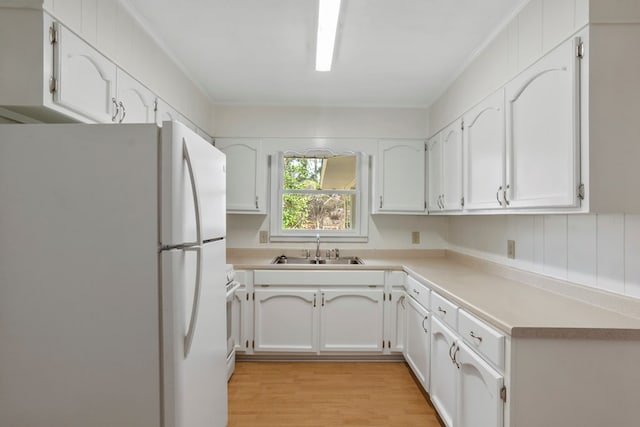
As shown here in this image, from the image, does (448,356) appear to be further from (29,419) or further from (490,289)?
(29,419)

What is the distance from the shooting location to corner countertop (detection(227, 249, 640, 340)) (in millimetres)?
1287

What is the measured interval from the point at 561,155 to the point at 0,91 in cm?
220

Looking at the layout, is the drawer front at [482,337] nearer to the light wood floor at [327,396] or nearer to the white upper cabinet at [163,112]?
the light wood floor at [327,396]

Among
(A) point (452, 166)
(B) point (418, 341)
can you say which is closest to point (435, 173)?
(A) point (452, 166)

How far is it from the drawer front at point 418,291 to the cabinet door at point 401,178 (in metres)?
0.79

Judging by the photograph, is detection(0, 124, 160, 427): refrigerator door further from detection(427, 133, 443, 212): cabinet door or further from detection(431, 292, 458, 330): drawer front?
detection(427, 133, 443, 212): cabinet door

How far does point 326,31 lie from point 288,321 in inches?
84.7

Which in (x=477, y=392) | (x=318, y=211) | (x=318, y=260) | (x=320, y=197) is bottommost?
(x=477, y=392)

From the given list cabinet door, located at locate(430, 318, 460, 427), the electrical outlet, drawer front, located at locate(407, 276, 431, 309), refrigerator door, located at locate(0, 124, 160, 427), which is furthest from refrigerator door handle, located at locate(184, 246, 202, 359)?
the electrical outlet

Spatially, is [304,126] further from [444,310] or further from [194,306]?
[194,306]

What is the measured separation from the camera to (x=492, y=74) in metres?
2.06

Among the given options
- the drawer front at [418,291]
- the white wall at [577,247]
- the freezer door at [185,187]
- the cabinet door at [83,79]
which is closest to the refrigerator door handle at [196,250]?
the freezer door at [185,187]

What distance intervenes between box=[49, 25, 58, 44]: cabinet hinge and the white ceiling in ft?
1.99

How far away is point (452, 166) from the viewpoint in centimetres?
266
